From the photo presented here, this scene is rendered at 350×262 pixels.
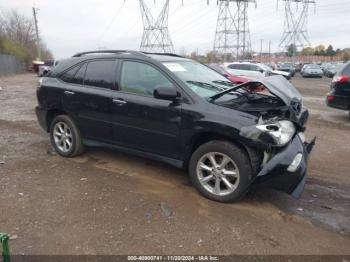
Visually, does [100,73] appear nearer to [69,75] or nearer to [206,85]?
[69,75]

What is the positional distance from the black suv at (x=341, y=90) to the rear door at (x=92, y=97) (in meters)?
6.59

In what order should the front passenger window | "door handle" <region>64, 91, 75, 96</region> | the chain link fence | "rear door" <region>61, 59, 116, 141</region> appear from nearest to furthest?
the front passenger window → "rear door" <region>61, 59, 116, 141</region> → "door handle" <region>64, 91, 75, 96</region> → the chain link fence

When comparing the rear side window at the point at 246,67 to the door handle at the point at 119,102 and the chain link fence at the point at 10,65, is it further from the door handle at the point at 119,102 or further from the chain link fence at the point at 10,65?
the chain link fence at the point at 10,65

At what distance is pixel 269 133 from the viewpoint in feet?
12.0

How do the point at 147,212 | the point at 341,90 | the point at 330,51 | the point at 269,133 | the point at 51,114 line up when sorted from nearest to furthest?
the point at 269,133, the point at 147,212, the point at 51,114, the point at 341,90, the point at 330,51

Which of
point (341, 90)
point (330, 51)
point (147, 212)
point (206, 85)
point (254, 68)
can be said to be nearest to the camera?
point (147, 212)

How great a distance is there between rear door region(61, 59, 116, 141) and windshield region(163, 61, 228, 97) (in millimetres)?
987

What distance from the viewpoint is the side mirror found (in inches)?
162

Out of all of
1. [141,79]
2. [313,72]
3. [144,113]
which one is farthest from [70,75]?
[313,72]

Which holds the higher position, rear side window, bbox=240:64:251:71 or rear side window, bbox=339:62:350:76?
rear side window, bbox=240:64:251:71

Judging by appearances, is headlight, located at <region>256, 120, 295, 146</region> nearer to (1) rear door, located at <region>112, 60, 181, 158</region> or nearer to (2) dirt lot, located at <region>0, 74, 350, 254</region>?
(2) dirt lot, located at <region>0, 74, 350, 254</region>

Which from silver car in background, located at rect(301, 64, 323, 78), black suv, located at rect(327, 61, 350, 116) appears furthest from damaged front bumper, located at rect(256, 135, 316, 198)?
silver car in background, located at rect(301, 64, 323, 78)

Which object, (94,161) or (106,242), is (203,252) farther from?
(94,161)

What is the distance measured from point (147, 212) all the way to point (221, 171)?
3.21ft
